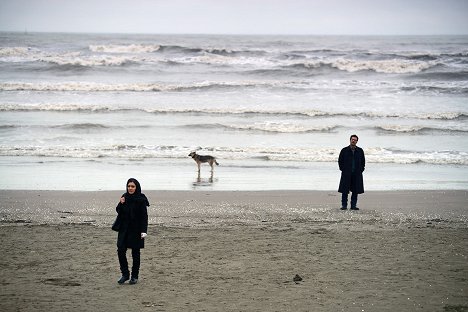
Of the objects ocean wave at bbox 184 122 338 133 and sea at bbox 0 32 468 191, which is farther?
ocean wave at bbox 184 122 338 133

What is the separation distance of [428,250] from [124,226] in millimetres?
3900

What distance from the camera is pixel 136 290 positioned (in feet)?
21.3

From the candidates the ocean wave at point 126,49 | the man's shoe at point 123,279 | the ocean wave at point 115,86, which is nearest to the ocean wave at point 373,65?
the ocean wave at point 115,86

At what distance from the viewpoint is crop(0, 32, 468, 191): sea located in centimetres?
1416

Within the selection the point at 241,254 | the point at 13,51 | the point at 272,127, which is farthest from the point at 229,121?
the point at 13,51

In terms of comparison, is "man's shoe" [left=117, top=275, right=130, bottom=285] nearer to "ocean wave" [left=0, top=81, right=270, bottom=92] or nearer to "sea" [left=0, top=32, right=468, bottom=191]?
"sea" [left=0, top=32, right=468, bottom=191]

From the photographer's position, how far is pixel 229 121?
2395 centimetres

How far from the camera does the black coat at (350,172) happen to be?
11.0 meters

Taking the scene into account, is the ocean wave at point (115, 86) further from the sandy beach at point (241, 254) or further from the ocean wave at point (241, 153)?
the sandy beach at point (241, 254)

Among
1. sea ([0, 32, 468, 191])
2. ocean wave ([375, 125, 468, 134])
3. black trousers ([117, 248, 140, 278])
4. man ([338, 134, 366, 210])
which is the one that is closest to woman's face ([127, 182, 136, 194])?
black trousers ([117, 248, 140, 278])

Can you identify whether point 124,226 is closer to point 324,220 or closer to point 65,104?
point 324,220

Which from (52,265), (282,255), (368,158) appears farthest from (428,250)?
(368,158)

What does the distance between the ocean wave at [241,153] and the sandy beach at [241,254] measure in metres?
4.94

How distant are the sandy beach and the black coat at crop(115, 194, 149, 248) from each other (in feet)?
1.56
